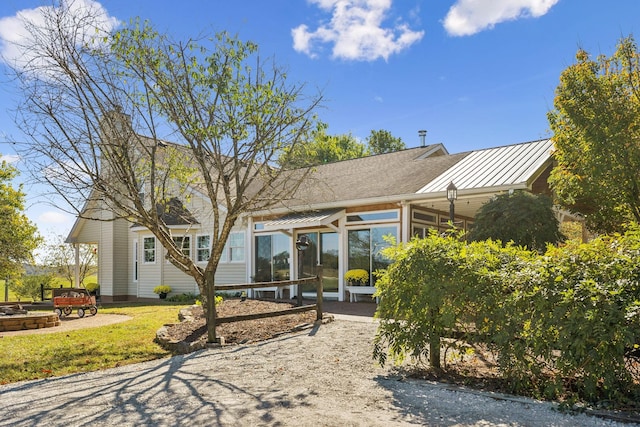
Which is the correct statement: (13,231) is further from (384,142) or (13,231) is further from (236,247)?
(384,142)

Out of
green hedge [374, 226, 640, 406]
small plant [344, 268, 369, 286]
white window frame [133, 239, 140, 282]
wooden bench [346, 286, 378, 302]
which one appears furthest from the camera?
white window frame [133, 239, 140, 282]

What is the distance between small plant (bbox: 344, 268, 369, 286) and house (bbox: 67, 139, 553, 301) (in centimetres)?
22

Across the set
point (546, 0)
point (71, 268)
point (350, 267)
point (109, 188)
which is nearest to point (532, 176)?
point (546, 0)

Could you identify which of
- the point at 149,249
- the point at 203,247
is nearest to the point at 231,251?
the point at 203,247

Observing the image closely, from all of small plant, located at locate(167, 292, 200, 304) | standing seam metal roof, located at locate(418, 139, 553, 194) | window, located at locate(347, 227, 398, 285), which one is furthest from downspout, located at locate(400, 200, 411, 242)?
small plant, located at locate(167, 292, 200, 304)

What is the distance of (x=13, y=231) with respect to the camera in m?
22.8

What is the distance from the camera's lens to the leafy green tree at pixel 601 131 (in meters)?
12.5

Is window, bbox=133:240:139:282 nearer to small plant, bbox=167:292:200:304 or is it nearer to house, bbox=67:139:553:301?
house, bbox=67:139:553:301

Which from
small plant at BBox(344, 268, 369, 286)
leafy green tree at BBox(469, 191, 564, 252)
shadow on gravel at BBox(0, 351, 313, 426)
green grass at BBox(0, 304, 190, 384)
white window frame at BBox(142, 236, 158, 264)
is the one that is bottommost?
green grass at BBox(0, 304, 190, 384)

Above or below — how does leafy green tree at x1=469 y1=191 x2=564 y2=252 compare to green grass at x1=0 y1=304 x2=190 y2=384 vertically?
above

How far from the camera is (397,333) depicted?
6.16 metres

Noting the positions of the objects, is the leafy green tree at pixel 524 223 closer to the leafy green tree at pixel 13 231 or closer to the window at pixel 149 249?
the window at pixel 149 249

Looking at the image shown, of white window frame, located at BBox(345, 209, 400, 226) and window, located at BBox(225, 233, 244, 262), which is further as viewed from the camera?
window, located at BBox(225, 233, 244, 262)

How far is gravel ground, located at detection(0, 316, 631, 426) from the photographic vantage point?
4.57m
